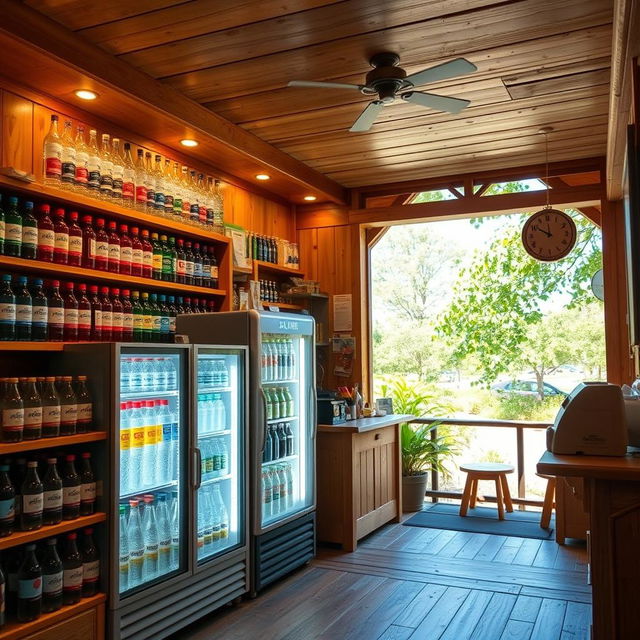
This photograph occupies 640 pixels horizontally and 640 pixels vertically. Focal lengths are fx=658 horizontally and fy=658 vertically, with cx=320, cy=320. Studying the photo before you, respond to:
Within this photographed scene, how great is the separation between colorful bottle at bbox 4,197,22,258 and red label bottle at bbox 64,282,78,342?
13.7 inches

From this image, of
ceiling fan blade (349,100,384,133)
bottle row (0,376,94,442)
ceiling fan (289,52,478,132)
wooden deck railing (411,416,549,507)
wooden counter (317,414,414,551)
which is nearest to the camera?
bottle row (0,376,94,442)

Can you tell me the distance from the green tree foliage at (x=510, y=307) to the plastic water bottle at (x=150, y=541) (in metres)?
7.40

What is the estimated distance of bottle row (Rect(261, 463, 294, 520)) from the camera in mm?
4211

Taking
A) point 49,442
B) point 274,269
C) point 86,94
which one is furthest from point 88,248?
point 274,269

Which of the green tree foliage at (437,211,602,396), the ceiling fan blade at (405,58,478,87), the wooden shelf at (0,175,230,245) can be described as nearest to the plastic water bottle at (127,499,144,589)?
the wooden shelf at (0,175,230,245)

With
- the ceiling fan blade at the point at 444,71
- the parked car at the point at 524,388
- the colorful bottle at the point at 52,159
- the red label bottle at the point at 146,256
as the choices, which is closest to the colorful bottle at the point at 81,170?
the colorful bottle at the point at 52,159

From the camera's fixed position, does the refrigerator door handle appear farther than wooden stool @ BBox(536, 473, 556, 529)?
No

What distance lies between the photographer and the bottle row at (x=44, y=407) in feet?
9.26

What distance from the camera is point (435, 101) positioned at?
11.8 feet

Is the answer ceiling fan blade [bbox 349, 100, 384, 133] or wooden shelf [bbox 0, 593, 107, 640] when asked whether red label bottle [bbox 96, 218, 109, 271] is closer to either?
ceiling fan blade [bbox 349, 100, 384, 133]

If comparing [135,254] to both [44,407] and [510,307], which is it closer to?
[44,407]

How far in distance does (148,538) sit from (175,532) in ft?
0.54

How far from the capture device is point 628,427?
2.99 metres

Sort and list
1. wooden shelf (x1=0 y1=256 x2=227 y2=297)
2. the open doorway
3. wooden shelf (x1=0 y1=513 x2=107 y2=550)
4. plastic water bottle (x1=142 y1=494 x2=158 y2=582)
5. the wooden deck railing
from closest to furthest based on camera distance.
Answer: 1. wooden shelf (x1=0 y1=513 x2=107 y2=550)
2. wooden shelf (x1=0 y1=256 x2=227 y2=297)
3. plastic water bottle (x1=142 y1=494 x2=158 y2=582)
4. the wooden deck railing
5. the open doorway
